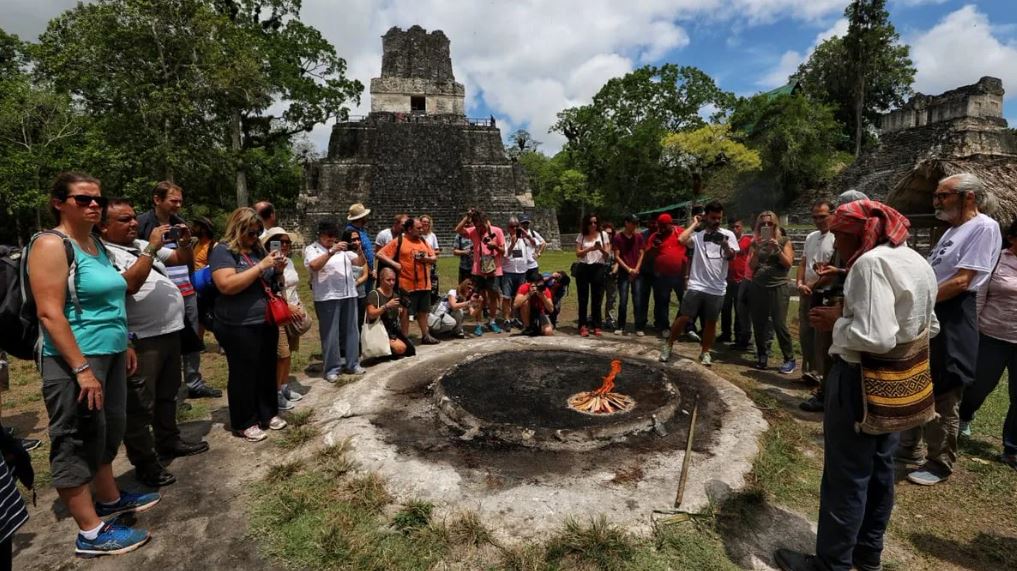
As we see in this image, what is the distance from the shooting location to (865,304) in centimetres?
197

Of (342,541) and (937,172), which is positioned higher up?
(937,172)

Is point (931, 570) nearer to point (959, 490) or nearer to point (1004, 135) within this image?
point (959, 490)

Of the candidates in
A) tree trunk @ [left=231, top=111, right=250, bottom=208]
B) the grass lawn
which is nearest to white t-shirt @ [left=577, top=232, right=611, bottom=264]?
the grass lawn

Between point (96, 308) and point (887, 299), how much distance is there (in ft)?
12.1

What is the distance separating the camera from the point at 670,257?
22.4 ft

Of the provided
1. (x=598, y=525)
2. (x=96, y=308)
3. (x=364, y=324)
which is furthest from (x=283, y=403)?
(x=598, y=525)

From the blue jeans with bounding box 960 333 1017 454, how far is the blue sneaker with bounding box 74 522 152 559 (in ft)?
17.0

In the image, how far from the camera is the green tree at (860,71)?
95.3ft

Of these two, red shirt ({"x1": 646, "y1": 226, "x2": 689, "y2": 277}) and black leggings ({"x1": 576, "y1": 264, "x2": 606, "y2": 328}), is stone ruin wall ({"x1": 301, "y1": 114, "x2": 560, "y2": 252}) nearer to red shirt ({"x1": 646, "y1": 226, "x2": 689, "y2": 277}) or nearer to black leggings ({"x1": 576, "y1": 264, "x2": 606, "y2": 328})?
black leggings ({"x1": 576, "y1": 264, "x2": 606, "y2": 328})

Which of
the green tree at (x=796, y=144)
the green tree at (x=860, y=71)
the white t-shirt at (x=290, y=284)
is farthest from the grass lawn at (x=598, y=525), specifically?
the green tree at (x=860, y=71)

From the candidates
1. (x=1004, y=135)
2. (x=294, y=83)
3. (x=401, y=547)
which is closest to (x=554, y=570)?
(x=401, y=547)

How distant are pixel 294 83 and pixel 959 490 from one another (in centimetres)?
2829

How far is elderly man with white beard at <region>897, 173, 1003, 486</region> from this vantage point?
2906mm

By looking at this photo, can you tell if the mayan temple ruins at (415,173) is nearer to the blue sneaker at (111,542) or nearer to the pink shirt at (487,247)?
the pink shirt at (487,247)
